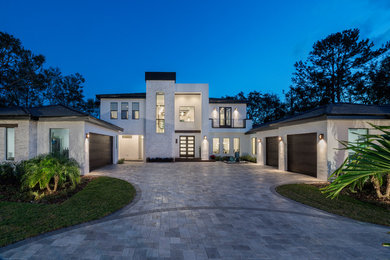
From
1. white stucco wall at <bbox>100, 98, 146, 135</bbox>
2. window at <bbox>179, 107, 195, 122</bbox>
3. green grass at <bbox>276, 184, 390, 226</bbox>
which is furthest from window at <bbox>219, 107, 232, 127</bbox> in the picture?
green grass at <bbox>276, 184, 390, 226</bbox>

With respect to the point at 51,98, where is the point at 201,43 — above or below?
above

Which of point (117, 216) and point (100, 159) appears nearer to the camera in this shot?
point (117, 216)

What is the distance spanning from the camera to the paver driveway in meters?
3.37

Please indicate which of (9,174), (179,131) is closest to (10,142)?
(9,174)

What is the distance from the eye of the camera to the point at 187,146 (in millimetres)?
20172

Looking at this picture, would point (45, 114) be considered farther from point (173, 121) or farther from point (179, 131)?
point (179, 131)

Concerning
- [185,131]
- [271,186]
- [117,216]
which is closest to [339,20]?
[185,131]

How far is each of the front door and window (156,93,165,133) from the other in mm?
2738

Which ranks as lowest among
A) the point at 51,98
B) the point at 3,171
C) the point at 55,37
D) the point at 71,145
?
the point at 3,171

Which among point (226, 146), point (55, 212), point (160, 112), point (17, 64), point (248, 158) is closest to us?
point (55, 212)

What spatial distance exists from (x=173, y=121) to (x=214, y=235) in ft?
48.5

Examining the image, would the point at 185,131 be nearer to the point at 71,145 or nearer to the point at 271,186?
the point at 71,145

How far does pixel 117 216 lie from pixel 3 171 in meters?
6.70

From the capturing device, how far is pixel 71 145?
10773mm
